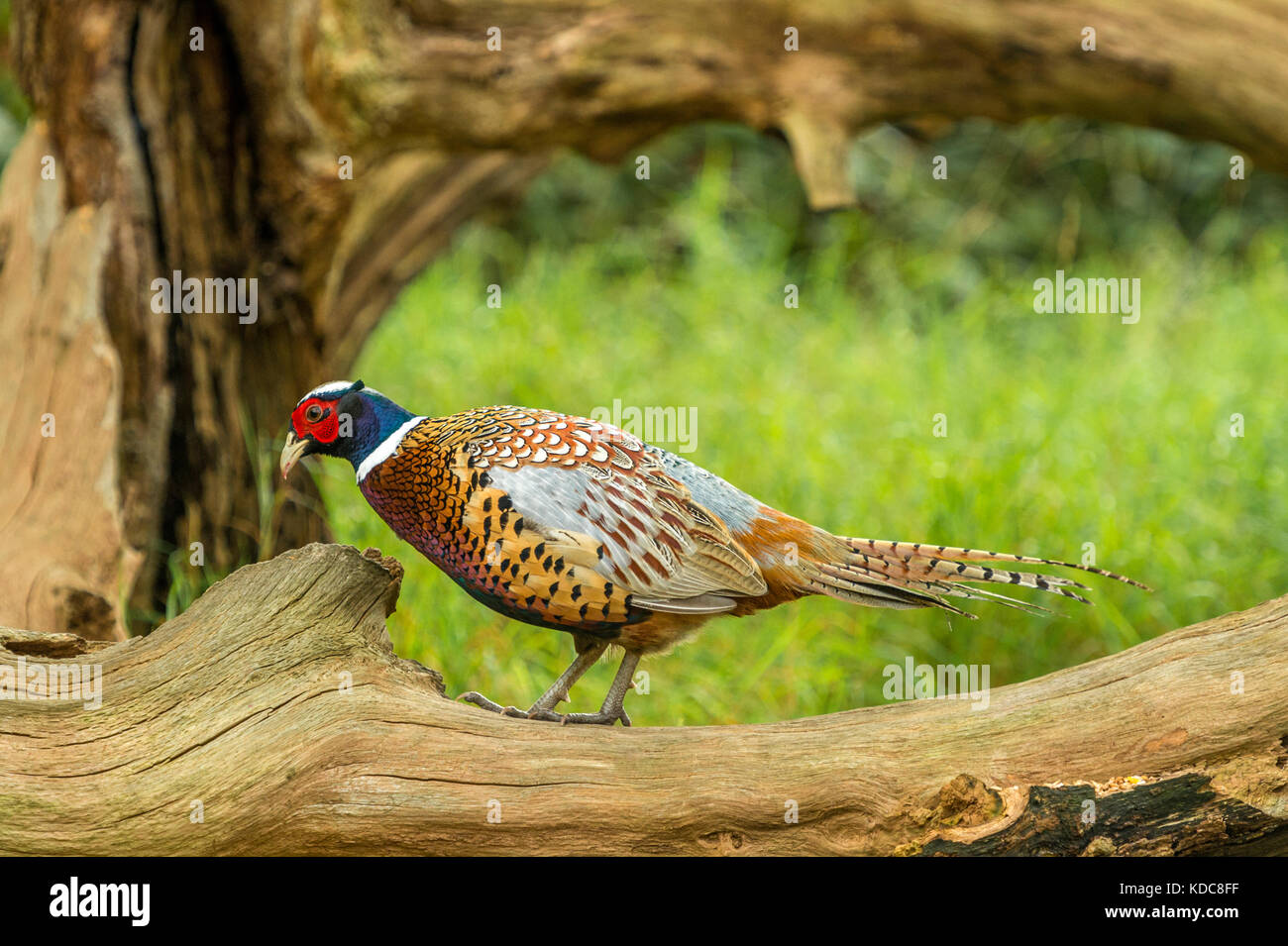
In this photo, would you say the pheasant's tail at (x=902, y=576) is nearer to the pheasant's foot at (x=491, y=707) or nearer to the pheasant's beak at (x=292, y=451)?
the pheasant's foot at (x=491, y=707)

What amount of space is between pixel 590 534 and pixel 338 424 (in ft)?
2.12

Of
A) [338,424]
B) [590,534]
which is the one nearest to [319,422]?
[338,424]

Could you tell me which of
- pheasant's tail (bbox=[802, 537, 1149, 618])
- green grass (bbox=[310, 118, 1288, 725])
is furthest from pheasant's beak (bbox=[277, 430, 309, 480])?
green grass (bbox=[310, 118, 1288, 725])

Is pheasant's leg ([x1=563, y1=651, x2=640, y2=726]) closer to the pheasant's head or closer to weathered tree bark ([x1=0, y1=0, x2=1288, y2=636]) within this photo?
the pheasant's head

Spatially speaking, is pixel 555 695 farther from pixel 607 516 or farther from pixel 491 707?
pixel 607 516

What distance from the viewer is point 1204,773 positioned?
9.03ft

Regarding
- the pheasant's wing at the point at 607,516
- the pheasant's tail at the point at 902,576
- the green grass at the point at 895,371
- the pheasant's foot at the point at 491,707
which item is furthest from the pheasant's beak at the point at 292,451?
the green grass at the point at 895,371

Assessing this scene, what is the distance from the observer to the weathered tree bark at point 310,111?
4094 mm

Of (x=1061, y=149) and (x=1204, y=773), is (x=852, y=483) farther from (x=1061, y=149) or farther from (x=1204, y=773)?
(x=1061, y=149)

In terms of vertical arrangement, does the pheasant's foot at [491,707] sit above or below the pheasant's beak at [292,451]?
below

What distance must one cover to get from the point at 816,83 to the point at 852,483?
2.01 meters

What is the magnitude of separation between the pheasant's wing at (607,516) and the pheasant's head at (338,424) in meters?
0.22

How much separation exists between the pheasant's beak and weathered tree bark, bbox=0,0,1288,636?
1.42 m

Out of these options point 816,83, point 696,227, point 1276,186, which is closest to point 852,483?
point 816,83
